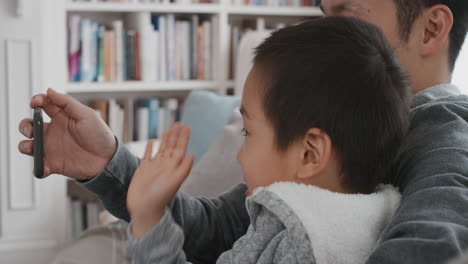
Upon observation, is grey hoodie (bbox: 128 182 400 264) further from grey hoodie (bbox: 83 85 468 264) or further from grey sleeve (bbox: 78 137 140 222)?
grey sleeve (bbox: 78 137 140 222)

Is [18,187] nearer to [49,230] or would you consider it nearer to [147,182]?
[49,230]

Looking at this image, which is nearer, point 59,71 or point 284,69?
point 284,69

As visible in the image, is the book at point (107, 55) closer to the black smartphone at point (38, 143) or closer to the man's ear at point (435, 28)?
the black smartphone at point (38, 143)

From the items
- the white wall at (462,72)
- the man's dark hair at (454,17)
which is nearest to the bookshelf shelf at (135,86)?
the white wall at (462,72)

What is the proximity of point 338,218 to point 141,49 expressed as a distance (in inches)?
115

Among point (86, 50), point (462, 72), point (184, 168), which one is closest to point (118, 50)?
point (86, 50)

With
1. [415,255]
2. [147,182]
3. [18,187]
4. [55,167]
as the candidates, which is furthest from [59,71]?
[415,255]

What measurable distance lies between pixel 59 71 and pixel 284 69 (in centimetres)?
264

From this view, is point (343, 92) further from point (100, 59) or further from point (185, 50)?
point (185, 50)

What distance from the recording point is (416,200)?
2.71 ft

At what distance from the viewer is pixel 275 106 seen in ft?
3.13

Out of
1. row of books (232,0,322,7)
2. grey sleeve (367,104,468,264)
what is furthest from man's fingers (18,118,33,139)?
row of books (232,0,322,7)

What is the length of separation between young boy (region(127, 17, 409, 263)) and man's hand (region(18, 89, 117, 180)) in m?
0.19

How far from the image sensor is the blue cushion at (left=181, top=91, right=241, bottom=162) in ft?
8.17
